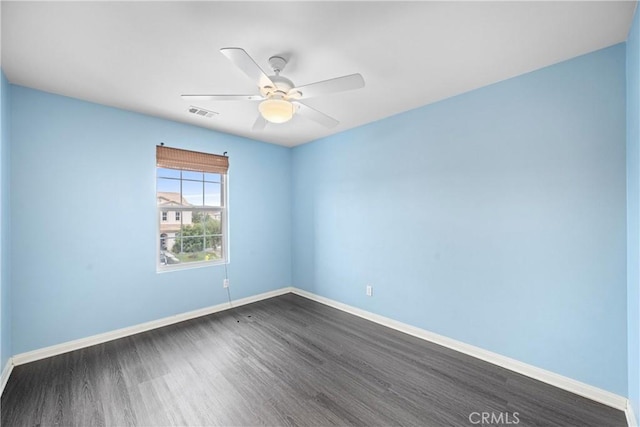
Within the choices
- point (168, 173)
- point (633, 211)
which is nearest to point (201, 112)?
point (168, 173)

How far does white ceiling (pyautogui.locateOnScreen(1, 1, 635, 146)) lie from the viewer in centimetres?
156

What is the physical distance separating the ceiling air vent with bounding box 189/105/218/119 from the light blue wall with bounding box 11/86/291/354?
473 millimetres

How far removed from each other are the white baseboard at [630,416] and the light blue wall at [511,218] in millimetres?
117

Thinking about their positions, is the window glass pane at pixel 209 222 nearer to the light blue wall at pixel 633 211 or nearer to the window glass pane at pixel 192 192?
the window glass pane at pixel 192 192

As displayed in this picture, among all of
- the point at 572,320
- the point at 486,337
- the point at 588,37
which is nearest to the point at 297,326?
the point at 486,337

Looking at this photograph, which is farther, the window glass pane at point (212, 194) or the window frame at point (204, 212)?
the window glass pane at point (212, 194)

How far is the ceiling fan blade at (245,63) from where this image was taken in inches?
57.0

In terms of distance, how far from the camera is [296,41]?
1.82m

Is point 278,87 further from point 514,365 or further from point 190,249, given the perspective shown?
point 514,365

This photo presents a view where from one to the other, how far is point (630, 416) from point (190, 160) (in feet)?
15.1

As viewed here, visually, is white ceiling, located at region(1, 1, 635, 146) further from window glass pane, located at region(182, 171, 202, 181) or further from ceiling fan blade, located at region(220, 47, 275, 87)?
window glass pane, located at region(182, 171, 202, 181)

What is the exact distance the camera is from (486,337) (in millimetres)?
2475

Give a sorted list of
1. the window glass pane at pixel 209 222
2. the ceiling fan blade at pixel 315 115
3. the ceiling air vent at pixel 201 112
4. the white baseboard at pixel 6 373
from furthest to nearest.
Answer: the window glass pane at pixel 209 222, the ceiling air vent at pixel 201 112, the ceiling fan blade at pixel 315 115, the white baseboard at pixel 6 373

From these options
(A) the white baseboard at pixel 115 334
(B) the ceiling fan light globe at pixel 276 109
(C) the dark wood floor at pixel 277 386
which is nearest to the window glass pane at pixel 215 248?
(A) the white baseboard at pixel 115 334
